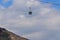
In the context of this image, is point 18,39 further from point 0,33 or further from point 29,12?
point 29,12

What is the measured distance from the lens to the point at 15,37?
75.2 metres

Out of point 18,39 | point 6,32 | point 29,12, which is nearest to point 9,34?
point 6,32

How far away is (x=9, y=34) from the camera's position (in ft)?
233

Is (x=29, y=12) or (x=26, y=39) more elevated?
(x=26, y=39)

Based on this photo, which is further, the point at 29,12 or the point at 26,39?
the point at 26,39

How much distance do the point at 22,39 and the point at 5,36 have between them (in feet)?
27.5

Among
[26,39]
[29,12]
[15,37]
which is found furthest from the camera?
[26,39]

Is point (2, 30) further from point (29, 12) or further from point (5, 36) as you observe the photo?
point (29, 12)

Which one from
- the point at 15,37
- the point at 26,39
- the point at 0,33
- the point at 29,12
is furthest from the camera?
the point at 26,39

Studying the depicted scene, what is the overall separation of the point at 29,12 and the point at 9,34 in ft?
79.7

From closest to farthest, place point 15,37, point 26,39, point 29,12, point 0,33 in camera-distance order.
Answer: point 29,12 → point 0,33 → point 15,37 → point 26,39

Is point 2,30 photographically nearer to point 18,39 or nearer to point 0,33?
point 0,33

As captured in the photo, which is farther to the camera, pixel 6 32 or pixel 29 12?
pixel 6 32

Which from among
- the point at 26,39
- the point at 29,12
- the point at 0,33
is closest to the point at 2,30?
the point at 0,33
